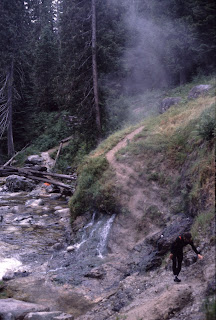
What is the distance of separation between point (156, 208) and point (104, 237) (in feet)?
6.36

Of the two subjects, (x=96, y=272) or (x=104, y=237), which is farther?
(x=104, y=237)

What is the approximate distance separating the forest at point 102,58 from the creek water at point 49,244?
8840 millimetres

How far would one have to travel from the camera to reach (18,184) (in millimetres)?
19938

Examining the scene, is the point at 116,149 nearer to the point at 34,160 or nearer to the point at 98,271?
the point at 98,271

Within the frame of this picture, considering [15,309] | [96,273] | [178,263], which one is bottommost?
[96,273]

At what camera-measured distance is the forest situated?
2119cm

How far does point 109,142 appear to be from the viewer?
14.5 m

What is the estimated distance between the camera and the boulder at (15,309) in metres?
Result: 5.88

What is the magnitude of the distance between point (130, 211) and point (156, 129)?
4.40 metres

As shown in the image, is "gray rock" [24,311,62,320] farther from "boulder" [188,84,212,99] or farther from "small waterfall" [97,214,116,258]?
"boulder" [188,84,212,99]

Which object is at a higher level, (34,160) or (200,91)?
(200,91)

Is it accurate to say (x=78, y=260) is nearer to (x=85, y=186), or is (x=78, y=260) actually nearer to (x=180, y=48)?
(x=85, y=186)

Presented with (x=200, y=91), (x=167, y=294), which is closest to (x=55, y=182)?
(x=200, y=91)

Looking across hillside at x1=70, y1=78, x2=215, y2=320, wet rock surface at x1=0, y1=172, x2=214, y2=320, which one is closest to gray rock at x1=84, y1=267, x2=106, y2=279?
wet rock surface at x1=0, y1=172, x2=214, y2=320
